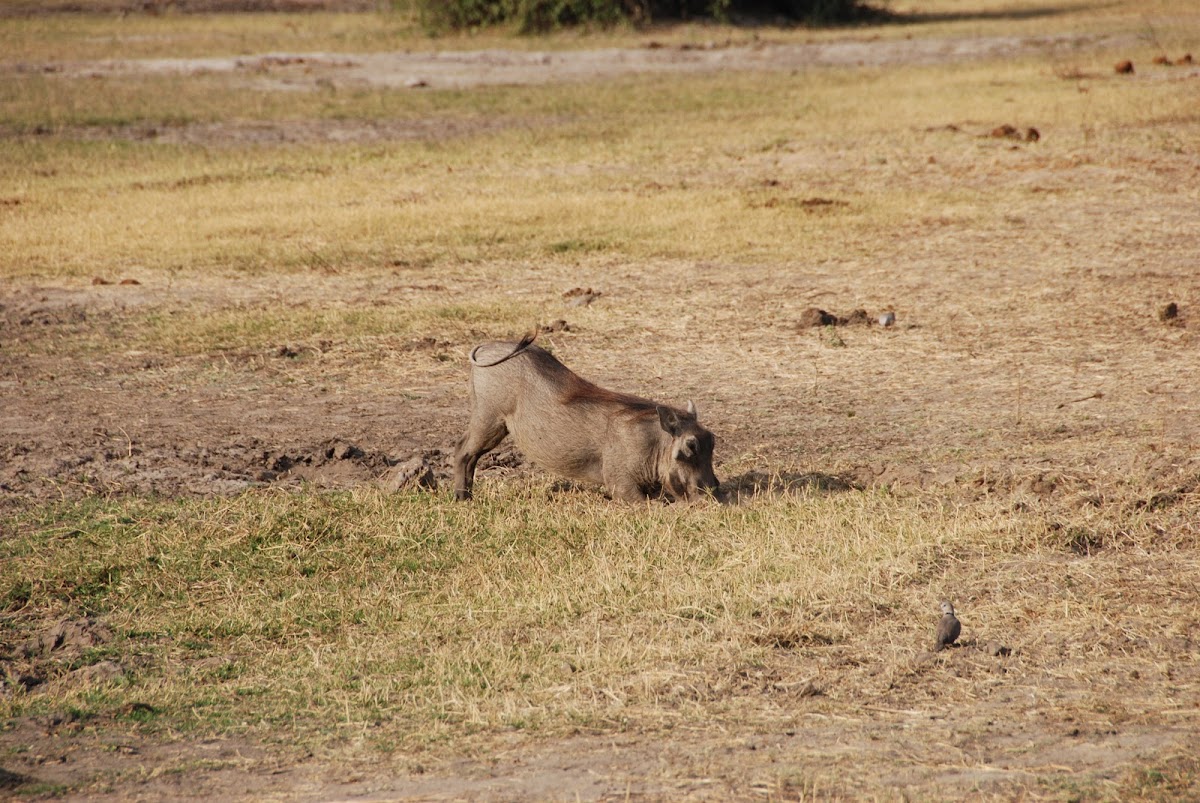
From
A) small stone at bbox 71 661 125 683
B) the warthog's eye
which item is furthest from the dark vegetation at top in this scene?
small stone at bbox 71 661 125 683

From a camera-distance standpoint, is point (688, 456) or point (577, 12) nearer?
point (688, 456)

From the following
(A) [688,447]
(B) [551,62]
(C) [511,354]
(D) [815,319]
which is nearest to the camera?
(A) [688,447]

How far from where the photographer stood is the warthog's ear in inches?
226

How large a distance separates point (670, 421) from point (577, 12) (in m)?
23.4

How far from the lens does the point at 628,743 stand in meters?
3.81

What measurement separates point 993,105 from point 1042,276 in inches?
309

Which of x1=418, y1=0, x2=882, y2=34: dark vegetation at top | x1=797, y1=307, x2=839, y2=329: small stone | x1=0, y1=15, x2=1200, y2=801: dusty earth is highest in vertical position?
x1=418, y1=0, x2=882, y2=34: dark vegetation at top

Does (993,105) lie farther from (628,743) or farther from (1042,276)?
(628,743)

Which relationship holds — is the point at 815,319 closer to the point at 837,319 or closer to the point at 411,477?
the point at 837,319

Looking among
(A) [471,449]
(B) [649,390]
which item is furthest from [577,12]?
(A) [471,449]

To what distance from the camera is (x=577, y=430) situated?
5.97 m

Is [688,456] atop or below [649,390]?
atop

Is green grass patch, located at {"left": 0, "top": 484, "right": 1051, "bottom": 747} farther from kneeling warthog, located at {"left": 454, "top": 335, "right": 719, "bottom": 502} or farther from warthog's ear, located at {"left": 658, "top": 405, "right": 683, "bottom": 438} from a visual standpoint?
warthog's ear, located at {"left": 658, "top": 405, "right": 683, "bottom": 438}

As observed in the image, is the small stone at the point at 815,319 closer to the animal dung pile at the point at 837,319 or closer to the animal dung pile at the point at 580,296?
the animal dung pile at the point at 837,319
